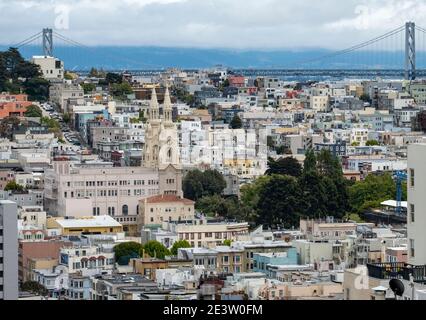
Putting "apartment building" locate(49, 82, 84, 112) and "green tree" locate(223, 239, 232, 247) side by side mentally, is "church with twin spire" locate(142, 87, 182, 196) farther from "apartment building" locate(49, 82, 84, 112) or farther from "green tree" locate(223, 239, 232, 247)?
"apartment building" locate(49, 82, 84, 112)

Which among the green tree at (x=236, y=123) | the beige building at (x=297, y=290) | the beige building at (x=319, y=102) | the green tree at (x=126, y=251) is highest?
the beige building at (x=319, y=102)

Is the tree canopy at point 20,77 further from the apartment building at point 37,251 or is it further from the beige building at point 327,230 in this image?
the apartment building at point 37,251

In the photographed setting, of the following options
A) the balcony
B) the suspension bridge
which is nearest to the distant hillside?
the suspension bridge

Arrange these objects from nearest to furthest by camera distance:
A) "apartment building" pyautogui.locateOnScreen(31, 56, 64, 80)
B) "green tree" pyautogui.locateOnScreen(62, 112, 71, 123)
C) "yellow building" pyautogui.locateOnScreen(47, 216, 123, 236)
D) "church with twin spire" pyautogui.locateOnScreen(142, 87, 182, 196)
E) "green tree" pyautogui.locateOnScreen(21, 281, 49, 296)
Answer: "green tree" pyautogui.locateOnScreen(21, 281, 49, 296) < "yellow building" pyautogui.locateOnScreen(47, 216, 123, 236) < "church with twin spire" pyautogui.locateOnScreen(142, 87, 182, 196) < "green tree" pyautogui.locateOnScreen(62, 112, 71, 123) < "apartment building" pyautogui.locateOnScreen(31, 56, 64, 80)

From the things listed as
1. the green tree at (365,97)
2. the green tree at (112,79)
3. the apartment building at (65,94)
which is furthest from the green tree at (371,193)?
the green tree at (365,97)

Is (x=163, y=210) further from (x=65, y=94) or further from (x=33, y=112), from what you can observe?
(x=65, y=94)
